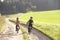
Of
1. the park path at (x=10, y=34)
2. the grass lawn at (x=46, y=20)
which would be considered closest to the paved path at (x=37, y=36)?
the grass lawn at (x=46, y=20)

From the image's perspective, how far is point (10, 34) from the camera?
5.05 metres

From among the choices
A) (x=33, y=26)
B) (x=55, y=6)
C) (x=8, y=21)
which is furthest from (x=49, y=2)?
(x=8, y=21)

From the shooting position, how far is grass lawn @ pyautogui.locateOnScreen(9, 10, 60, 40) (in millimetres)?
4957

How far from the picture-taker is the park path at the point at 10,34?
4978mm

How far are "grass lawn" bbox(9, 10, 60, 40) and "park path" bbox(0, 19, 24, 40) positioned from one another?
0.28m

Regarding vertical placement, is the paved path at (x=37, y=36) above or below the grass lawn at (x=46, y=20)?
below

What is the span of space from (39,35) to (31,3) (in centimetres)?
72

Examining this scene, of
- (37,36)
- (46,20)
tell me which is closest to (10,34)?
(37,36)

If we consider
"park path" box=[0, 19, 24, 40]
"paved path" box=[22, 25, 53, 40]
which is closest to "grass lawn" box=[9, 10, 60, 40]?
"paved path" box=[22, 25, 53, 40]

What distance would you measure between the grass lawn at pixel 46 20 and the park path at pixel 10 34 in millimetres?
283

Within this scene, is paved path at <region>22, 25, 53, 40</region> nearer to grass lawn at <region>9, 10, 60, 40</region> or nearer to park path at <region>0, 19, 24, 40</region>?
grass lawn at <region>9, 10, 60, 40</region>

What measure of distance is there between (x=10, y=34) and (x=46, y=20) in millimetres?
802

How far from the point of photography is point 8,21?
520 cm

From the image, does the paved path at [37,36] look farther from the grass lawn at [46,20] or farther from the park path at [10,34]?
the park path at [10,34]
